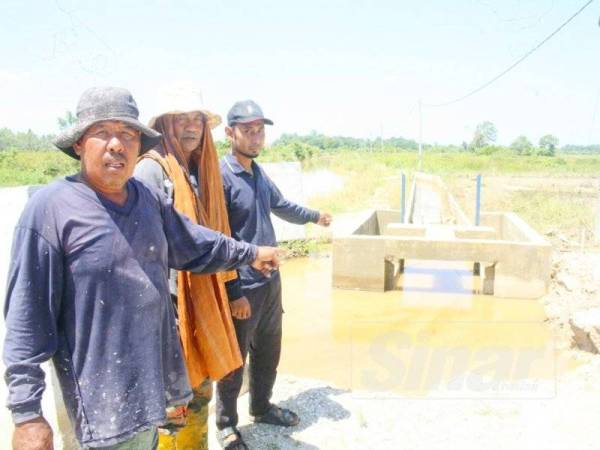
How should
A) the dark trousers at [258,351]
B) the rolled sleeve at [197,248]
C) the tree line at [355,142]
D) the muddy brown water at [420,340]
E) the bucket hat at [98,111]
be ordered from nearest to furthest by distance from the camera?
the bucket hat at [98,111]
the rolled sleeve at [197,248]
the dark trousers at [258,351]
the muddy brown water at [420,340]
the tree line at [355,142]

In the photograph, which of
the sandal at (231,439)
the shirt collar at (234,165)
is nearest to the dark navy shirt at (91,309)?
the shirt collar at (234,165)

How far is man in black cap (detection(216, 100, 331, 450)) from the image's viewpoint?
109 inches

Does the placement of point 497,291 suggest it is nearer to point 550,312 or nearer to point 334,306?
point 550,312

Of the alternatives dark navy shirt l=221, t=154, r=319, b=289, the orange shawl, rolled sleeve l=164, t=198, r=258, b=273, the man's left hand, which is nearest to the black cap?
dark navy shirt l=221, t=154, r=319, b=289

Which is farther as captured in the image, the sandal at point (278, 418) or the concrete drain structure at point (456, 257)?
the concrete drain structure at point (456, 257)

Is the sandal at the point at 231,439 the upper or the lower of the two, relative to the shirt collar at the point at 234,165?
lower

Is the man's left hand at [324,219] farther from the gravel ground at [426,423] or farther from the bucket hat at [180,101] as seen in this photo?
the bucket hat at [180,101]

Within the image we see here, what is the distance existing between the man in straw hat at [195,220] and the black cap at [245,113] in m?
0.45

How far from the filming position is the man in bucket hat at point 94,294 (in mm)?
1405

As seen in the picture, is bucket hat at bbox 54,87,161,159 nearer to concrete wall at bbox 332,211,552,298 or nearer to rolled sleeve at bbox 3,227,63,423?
rolled sleeve at bbox 3,227,63,423

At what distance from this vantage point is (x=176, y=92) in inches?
88.7

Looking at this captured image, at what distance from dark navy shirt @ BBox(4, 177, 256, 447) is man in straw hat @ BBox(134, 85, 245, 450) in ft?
1.35

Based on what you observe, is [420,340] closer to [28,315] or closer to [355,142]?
[28,315]

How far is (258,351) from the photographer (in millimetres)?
3049
